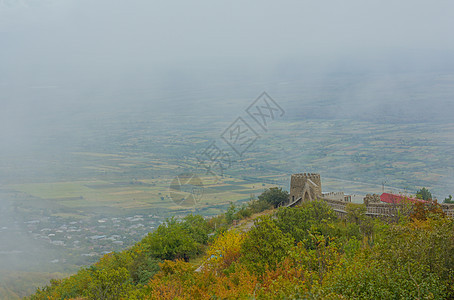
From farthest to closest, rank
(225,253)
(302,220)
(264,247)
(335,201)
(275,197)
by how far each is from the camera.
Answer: (275,197) → (335,201) → (302,220) → (225,253) → (264,247)

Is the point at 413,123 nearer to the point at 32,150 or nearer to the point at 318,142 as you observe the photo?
the point at 318,142

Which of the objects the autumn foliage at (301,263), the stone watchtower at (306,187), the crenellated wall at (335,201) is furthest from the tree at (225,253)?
the stone watchtower at (306,187)

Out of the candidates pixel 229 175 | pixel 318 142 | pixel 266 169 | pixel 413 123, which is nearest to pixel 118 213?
pixel 229 175

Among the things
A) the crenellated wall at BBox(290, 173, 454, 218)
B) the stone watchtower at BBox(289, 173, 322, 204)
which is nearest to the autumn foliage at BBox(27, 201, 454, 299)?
the crenellated wall at BBox(290, 173, 454, 218)

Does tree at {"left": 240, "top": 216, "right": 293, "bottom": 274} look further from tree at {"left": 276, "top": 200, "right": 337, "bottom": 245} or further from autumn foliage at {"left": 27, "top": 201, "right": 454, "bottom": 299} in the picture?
tree at {"left": 276, "top": 200, "right": 337, "bottom": 245}

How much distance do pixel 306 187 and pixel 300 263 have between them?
65.6ft

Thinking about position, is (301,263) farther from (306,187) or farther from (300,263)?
(306,187)

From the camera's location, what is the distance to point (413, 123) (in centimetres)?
14362

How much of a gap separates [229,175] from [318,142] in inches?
1445

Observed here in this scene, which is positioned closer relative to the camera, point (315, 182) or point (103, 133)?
point (315, 182)

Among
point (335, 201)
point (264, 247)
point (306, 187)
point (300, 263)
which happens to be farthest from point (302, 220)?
point (306, 187)

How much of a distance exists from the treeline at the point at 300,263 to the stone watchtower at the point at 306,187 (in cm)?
620

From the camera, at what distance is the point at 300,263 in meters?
16.9

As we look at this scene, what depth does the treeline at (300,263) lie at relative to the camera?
13211 millimetres
